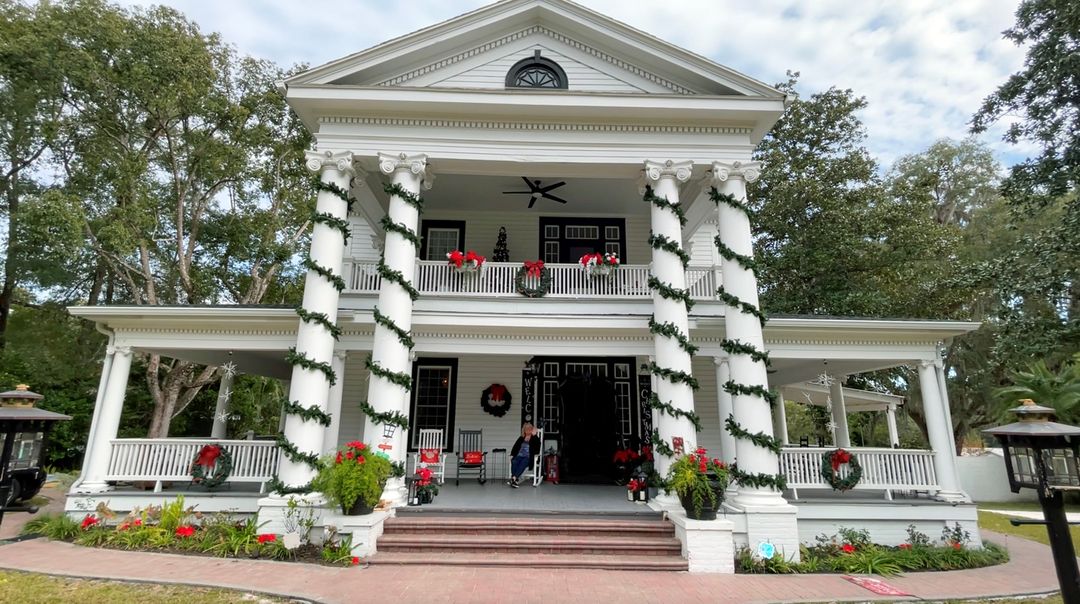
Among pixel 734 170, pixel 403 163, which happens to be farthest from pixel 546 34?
pixel 734 170

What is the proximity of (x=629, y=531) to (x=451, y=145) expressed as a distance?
7.59 metres

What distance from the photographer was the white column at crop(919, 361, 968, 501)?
29.5ft

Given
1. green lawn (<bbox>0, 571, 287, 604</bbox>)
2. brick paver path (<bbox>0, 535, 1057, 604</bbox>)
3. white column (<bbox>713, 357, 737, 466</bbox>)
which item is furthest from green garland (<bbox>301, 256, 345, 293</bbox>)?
white column (<bbox>713, 357, 737, 466</bbox>)

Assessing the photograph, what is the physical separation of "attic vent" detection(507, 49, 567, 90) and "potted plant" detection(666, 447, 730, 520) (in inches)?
302

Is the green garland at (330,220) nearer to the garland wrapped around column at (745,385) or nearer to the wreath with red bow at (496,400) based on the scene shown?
the wreath with red bow at (496,400)

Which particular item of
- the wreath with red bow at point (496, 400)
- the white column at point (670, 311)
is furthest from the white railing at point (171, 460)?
the white column at point (670, 311)

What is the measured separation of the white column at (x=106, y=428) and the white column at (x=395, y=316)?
190 inches

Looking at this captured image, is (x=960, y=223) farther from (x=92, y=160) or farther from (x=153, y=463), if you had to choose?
(x=92, y=160)

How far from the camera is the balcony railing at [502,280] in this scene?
10664mm

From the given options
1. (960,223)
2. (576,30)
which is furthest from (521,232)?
(960,223)

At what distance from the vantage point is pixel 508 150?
9742mm

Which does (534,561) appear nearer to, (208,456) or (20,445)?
(20,445)

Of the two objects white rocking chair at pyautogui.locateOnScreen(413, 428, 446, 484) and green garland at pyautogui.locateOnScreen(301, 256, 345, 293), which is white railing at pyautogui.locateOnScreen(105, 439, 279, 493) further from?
green garland at pyautogui.locateOnScreen(301, 256, 345, 293)

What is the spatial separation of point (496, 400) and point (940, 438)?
9166 mm
